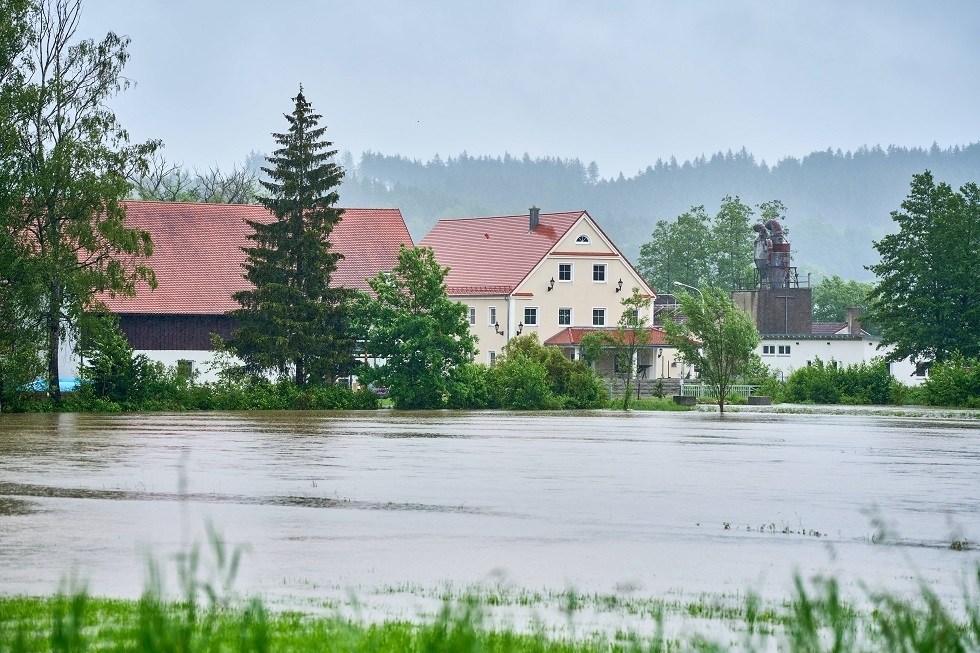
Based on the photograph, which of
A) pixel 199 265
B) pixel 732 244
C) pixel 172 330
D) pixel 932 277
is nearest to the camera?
pixel 172 330

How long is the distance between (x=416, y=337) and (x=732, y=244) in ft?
332

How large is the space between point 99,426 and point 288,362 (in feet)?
57.1

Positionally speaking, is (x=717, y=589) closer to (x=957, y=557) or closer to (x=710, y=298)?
(x=957, y=557)

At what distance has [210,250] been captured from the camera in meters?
69.3

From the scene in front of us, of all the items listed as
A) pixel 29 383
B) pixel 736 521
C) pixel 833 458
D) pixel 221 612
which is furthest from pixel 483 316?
pixel 221 612

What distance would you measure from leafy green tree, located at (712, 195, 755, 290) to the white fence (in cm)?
→ 7571

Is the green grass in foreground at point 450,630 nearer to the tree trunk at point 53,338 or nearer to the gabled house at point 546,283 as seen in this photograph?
the tree trunk at point 53,338

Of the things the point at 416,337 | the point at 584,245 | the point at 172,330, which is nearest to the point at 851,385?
the point at 584,245

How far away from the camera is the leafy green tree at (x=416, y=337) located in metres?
52.5

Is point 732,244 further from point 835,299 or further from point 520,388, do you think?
point 520,388

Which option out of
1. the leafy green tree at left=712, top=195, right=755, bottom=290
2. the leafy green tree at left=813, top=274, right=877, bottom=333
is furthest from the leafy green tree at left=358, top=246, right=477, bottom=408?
the leafy green tree at left=813, top=274, right=877, bottom=333

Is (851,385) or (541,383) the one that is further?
(851,385)

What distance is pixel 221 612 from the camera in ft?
27.7

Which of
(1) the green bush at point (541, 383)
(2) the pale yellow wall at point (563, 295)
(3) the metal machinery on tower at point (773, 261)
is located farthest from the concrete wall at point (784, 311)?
(1) the green bush at point (541, 383)
